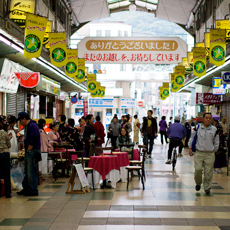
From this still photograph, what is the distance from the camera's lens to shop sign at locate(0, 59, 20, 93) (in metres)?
11.8

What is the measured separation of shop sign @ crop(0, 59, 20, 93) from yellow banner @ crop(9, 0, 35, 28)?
1.32 m

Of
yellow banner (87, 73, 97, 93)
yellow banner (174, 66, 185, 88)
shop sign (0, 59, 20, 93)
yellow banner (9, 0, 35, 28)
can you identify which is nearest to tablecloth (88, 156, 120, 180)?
shop sign (0, 59, 20, 93)

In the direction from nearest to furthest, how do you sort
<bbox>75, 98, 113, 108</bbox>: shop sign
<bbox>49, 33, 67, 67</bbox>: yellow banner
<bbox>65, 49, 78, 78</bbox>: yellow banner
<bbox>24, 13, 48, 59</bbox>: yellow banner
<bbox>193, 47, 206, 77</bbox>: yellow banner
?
<bbox>24, 13, 48, 59</bbox>: yellow banner, <bbox>49, 33, 67, 67</bbox>: yellow banner, <bbox>193, 47, 206, 77</bbox>: yellow banner, <bbox>65, 49, 78, 78</bbox>: yellow banner, <bbox>75, 98, 113, 108</bbox>: shop sign

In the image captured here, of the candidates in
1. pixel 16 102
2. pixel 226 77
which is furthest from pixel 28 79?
pixel 226 77

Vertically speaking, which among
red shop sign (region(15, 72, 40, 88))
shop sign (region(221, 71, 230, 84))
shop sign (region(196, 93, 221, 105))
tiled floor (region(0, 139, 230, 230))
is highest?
shop sign (region(221, 71, 230, 84))

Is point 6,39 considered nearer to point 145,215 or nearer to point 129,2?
point 145,215

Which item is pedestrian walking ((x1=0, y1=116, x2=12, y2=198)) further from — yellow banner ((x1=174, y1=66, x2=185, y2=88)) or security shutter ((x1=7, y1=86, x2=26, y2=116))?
yellow banner ((x1=174, y1=66, x2=185, y2=88))

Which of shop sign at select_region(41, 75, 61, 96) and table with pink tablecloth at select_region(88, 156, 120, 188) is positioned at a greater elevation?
shop sign at select_region(41, 75, 61, 96)

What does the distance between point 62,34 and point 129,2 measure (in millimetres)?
15866

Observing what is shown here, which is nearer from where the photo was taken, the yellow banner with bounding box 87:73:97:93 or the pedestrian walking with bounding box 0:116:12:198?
the pedestrian walking with bounding box 0:116:12:198

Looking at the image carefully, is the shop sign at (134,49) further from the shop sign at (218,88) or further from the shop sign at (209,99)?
the shop sign at (209,99)

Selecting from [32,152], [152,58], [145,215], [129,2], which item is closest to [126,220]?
[145,215]

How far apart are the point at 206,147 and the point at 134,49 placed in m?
9.27

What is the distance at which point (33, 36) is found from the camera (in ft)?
32.5
